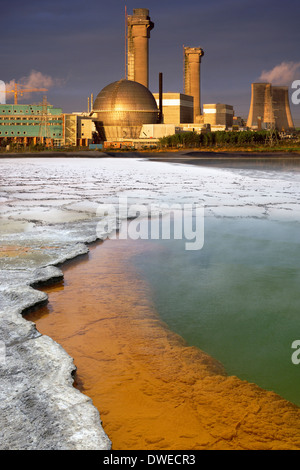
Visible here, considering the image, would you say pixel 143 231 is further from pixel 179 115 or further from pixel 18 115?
pixel 18 115

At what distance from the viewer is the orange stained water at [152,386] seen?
2557mm

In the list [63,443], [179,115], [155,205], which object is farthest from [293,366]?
[179,115]

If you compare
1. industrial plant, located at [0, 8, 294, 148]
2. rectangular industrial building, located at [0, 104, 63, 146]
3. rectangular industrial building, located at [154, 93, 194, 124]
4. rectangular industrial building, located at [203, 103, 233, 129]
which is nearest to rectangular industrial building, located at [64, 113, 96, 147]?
industrial plant, located at [0, 8, 294, 148]

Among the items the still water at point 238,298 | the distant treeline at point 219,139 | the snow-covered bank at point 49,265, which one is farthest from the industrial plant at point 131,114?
the still water at point 238,298

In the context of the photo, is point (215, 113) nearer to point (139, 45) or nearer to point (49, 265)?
point (139, 45)

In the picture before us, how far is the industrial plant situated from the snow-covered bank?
69675 millimetres

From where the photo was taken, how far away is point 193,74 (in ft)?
533

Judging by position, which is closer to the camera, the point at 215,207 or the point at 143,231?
the point at 143,231

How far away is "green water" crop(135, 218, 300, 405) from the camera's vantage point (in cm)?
351

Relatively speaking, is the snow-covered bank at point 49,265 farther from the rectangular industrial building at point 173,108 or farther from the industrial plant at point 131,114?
the rectangular industrial building at point 173,108

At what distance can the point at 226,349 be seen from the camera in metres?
3.71

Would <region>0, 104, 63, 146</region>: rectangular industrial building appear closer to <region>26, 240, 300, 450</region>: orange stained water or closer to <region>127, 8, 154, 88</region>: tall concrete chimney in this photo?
<region>127, 8, 154, 88</region>: tall concrete chimney

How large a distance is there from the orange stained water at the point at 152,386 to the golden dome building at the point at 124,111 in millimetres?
104033

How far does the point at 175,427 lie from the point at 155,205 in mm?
8865
